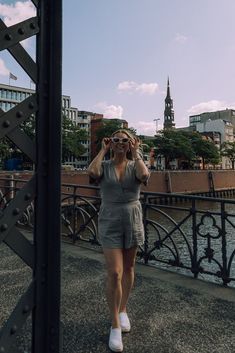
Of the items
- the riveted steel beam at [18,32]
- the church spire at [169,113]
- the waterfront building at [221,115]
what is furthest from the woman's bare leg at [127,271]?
the waterfront building at [221,115]

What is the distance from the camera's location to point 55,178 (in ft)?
5.53

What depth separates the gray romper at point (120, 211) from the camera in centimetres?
284

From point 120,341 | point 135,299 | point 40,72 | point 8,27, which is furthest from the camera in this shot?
point 135,299

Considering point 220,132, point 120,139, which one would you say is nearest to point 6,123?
point 120,139

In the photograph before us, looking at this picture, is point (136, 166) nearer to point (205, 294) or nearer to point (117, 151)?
point (117, 151)

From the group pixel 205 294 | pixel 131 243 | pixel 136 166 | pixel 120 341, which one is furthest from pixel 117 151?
pixel 205 294

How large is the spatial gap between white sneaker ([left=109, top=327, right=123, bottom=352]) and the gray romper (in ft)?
2.28

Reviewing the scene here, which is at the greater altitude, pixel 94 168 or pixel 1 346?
pixel 94 168

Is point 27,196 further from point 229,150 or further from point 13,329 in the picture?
point 229,150

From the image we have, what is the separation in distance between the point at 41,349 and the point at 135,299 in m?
2.34

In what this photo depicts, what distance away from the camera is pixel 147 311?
11.6 ft

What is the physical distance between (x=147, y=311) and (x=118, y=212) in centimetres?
131

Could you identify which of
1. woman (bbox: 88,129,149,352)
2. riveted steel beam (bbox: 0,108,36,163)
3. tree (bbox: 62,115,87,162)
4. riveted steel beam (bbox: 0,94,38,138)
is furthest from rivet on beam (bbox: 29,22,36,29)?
tree (bbox: 62,115,87,162)

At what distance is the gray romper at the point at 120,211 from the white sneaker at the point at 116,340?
694 millimetres
